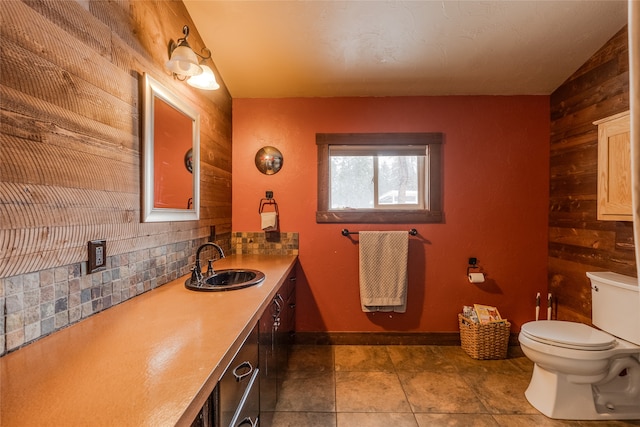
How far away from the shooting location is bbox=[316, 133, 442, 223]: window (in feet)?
8.01

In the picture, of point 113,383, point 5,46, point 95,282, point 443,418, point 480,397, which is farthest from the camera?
point 480,397

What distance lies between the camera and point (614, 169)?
1.71 m

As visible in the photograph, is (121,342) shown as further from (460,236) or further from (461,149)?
(461,149)

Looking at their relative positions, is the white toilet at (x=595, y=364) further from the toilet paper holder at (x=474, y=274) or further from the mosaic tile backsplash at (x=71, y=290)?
the mosaic tile backsplash at (x=71, y=290)

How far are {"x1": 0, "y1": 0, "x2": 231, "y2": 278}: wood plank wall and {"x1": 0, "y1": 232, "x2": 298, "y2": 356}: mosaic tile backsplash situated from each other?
1.8 inches

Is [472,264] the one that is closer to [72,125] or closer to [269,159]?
[269,159]

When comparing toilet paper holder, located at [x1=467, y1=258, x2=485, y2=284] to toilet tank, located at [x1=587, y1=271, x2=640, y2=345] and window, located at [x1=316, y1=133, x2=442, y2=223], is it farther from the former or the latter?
toilet tank, located at [x1=587, y1=271, x2=640, y2=345]

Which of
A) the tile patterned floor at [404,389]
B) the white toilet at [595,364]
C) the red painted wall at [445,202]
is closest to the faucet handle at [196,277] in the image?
the tile patterned floor at [404,389]

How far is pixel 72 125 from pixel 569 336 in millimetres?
2586

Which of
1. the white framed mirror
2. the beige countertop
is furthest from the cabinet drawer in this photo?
the white framed mirror

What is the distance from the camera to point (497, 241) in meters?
2.44

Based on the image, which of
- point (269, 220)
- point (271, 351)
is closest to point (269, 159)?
point (269, 220)

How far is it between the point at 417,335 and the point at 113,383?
2347 millimetres

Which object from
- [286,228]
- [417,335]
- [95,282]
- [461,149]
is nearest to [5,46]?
[95,282]
